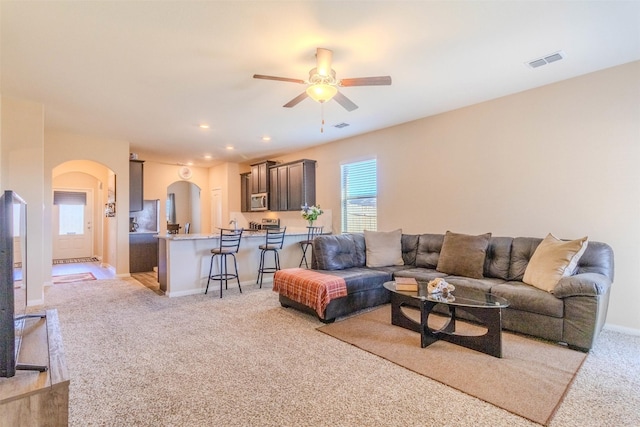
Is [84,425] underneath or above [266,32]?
underneath

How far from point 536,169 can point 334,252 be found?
A: 275 cm

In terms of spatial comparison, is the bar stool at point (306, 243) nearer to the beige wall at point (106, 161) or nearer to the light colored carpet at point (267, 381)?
the light colored carpet at point (267, 381)

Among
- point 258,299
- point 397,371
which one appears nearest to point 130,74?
point 258,299

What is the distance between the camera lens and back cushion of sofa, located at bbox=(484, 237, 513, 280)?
12.1 ft

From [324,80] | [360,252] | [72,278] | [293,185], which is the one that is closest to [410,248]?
[360,252]

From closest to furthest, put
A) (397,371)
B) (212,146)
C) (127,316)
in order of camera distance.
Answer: (397,371), (127,316), (212,146)

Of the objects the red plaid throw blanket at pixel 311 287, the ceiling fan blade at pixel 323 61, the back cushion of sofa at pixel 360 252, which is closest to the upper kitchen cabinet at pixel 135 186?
the red plaid throw blanket at pixel 311 287

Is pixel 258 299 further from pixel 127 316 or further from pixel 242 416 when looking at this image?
pixel 242 416

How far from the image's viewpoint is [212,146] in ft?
22.0

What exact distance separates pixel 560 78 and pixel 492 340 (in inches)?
120

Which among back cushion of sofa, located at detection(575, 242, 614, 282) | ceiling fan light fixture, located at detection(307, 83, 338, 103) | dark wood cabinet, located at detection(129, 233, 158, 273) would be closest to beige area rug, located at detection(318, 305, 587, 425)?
back cushion of sofa, located at detection(575, 242, 614, 282)

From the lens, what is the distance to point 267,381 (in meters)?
2.26

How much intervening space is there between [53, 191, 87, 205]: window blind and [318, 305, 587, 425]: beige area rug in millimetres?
9232

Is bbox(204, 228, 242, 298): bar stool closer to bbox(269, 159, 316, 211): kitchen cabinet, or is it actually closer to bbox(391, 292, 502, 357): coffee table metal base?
bbox(269, 159, 316, 211): kitchen cabinet
